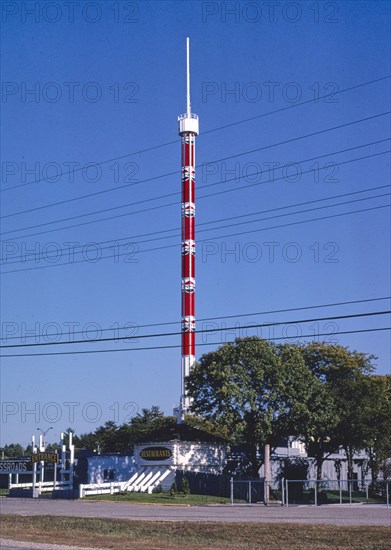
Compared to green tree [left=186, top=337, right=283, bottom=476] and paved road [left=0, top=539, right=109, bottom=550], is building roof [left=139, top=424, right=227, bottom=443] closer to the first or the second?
green tree [left=186, top=337, right=283, bottom=476]

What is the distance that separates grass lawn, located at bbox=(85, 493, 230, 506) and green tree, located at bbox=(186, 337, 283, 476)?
6358mm

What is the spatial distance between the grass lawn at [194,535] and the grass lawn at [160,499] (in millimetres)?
17540

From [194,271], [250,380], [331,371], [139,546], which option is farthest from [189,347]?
[139,546]

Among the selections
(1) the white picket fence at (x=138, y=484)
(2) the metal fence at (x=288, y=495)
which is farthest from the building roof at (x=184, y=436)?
(2) the metal fence at (x=288, y=495)

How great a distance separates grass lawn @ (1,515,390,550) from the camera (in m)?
25.3

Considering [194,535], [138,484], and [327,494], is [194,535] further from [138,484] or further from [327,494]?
[138,484]

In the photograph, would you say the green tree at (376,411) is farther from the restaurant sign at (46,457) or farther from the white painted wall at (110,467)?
the restaurant sign at (46,457)

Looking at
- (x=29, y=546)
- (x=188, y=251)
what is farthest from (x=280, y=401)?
(x=29, y=546)

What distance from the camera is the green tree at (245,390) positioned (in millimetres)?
60125

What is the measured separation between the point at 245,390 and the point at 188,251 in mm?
27984

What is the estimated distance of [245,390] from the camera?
199ft

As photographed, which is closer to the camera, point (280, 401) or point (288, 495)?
point (288, 495)

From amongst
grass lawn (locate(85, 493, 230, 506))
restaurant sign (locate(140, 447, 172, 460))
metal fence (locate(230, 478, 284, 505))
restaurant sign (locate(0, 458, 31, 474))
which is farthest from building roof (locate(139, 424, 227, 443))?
restaurant sign (locate(0, 458, 31, 474))

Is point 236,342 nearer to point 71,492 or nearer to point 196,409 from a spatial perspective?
point 196,409
